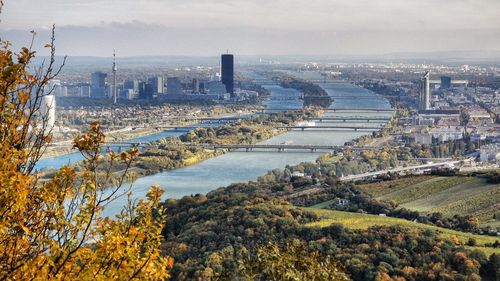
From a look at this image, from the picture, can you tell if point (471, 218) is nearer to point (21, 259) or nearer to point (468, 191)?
point (468, 191)

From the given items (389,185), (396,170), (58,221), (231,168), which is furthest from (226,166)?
(58,221)

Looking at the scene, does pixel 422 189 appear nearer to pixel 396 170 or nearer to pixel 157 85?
pixel 396 170

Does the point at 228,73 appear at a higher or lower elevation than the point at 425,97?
higher

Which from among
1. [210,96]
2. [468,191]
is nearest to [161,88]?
[210,96]

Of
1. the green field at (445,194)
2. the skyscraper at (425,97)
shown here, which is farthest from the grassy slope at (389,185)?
Answer: the skyscraper at (425,97)

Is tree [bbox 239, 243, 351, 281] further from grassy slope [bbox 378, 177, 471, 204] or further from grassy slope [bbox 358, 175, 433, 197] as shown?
grassy slope [bbox 358, 175, 433, 197]

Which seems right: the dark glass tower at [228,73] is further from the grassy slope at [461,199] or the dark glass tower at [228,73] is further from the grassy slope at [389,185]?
the grassy slope at [461,199]
